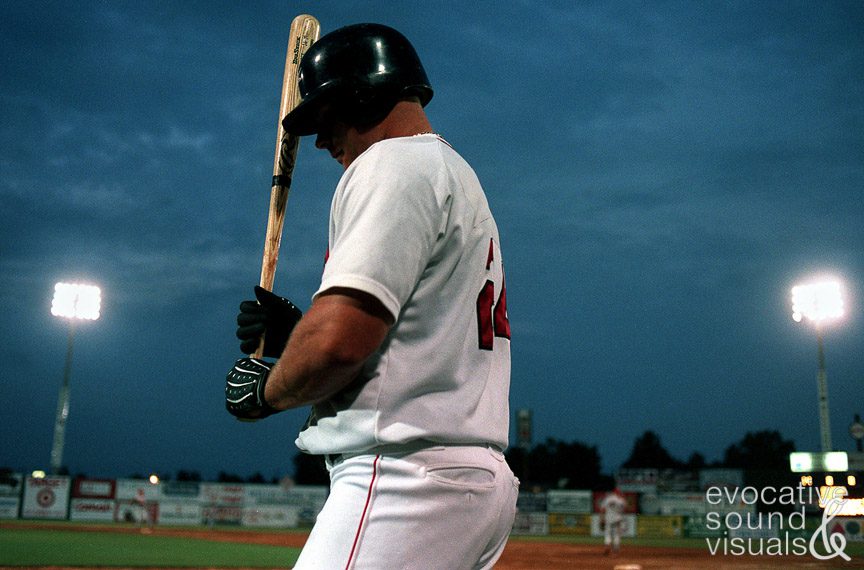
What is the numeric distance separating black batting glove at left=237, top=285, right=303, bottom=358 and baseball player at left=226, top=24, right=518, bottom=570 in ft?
0.78

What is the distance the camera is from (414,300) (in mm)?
1813

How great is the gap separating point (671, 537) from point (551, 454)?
45.4m

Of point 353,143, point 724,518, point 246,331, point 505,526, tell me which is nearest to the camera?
point 505,526

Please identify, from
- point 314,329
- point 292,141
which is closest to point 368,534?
point 314,329

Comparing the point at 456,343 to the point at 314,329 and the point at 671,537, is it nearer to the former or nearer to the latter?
the point at 314,329

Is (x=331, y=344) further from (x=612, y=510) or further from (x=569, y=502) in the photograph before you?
(x=569, y=502)

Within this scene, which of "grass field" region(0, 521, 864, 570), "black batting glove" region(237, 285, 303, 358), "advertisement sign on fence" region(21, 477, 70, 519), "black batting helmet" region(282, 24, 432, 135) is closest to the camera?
"black batting helmet" region(282, 24, 432, 135)

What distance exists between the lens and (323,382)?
170cm

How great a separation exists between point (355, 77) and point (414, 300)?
0.64m

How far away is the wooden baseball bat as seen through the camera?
2.67 meters

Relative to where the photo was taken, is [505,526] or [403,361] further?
[505,526]

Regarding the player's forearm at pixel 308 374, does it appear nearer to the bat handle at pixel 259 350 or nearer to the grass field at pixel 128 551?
the bat handle at pixel 259 350

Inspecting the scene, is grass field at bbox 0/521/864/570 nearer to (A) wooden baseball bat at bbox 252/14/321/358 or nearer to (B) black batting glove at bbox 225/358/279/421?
(A) wooden baseball bat at bbox 252/14/321/358

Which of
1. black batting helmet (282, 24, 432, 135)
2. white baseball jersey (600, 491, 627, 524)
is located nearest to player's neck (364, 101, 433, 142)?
black batting helmet (282, 24, 432, 135)
